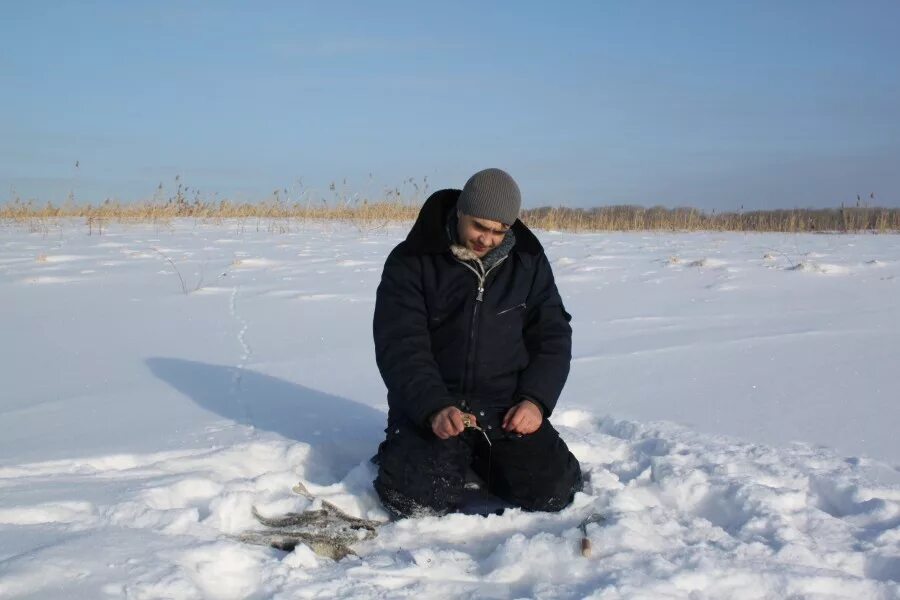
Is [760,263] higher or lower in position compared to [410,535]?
higher

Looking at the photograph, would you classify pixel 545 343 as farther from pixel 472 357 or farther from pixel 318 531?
pixel 318 531

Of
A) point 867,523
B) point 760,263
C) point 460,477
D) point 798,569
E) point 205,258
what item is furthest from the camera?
point 205,258

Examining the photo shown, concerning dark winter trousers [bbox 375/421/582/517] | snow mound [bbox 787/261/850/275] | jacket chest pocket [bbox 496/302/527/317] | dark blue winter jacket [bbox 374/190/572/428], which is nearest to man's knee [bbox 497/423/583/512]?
dark winter trousers [bbox 375/421/582/517]

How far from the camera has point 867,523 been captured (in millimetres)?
2088

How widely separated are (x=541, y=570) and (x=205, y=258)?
18.6ft

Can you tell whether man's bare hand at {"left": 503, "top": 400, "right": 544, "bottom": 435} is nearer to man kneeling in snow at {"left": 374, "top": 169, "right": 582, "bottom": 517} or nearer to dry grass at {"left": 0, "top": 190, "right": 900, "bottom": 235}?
man kneeling in snow at {"left": 374, "top": 169, "right": 582, "bottom": 517}

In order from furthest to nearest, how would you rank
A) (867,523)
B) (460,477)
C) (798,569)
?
(460,477)
(867,523)
(798,569)

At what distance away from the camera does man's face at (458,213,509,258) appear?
231 centimetres

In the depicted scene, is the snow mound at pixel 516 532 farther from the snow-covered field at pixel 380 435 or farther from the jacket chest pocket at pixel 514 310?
the jacket chest pocket at pixel 514 310

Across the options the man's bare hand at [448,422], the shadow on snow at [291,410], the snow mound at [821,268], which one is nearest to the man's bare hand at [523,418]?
the man's bare hand at [448,422]

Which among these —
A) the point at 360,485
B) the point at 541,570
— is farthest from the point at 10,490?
the point at 541,570

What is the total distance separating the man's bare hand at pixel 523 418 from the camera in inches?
89.9

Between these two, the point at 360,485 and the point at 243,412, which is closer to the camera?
the point at 360,485

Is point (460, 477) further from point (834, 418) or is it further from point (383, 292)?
point (834, 418)
